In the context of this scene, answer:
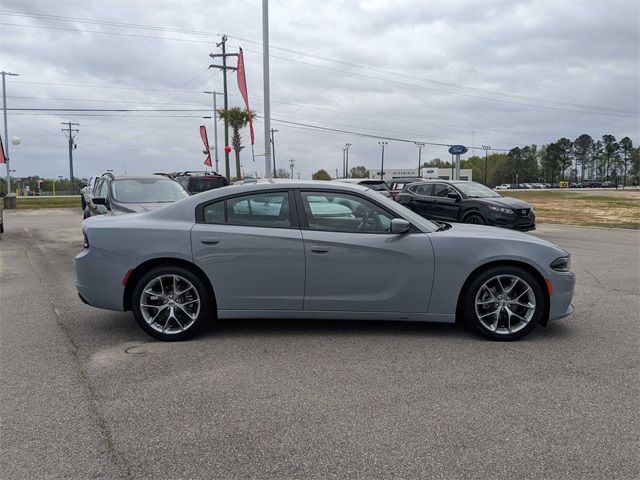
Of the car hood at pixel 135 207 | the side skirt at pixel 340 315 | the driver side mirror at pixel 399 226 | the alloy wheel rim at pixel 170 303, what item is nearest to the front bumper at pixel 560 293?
the side skirt at pixel 340 315

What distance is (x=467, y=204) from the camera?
1406 centimetres

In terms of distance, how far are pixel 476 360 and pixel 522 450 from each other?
1406mm

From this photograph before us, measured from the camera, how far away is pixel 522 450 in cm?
294

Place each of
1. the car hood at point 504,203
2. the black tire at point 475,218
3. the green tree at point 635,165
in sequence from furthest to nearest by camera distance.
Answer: the green tree at point 635,165, the black tire at point 475,218, the car hood at point 504,203

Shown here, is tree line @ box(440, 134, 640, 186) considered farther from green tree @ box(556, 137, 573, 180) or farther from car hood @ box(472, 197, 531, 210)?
car hood @ box(472, 197, 531, 210)

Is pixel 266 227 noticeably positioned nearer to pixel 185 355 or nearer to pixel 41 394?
pixel 185 355

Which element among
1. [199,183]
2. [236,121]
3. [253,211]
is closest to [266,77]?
[199,183]

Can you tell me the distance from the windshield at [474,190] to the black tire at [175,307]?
36.4ft

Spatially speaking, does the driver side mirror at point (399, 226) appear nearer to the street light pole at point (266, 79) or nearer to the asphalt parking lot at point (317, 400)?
the asphalt parking lot at point (317, 400)

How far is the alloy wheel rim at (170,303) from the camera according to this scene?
483cm

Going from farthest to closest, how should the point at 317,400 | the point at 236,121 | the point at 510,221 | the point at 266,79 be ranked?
the point at 236,121 → the point at 266,79 → the point at 510,221 → the point at 317,400

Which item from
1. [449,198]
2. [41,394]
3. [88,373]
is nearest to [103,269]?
[88,373]

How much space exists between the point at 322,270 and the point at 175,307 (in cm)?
143

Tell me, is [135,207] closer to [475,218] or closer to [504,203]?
[475,218]
